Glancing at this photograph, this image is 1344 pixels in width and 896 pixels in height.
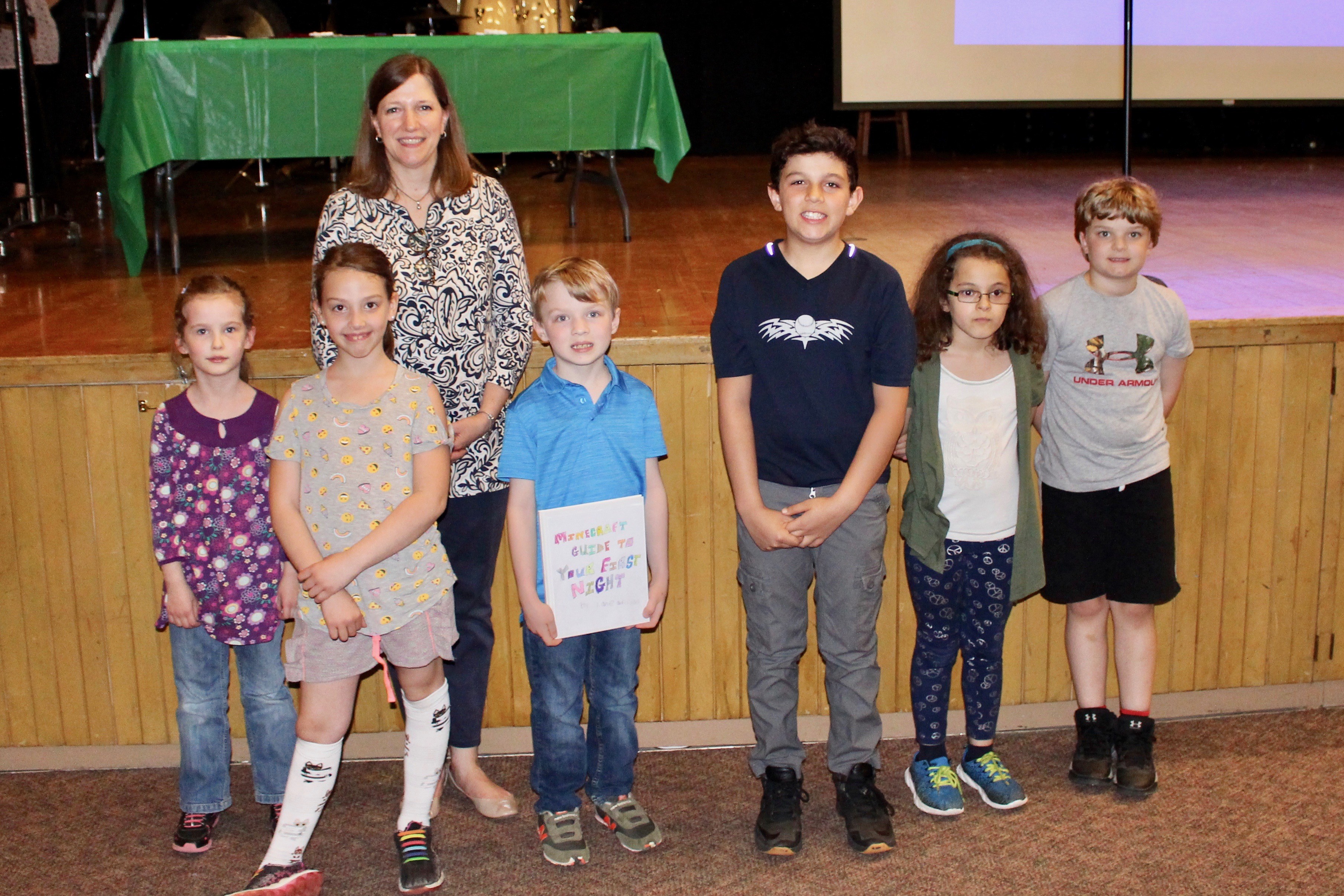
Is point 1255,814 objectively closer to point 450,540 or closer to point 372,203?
point 450,540

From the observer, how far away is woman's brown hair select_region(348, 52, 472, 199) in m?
2.11

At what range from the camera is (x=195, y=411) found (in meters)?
2.15

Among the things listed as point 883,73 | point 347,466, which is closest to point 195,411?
point 347,466

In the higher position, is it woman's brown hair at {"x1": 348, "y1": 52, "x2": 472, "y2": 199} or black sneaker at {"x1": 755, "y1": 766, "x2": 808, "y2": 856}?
woman's brown hair at {"x1": 348, "y1": 52, "x2": 472, "y2": 199}

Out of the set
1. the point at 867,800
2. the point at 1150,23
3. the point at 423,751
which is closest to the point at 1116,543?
the point at 867,800

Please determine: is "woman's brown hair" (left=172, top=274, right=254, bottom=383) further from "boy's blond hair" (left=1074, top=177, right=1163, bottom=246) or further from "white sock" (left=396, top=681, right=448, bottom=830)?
"boy's blond hair" (left=1074, top=177, right=1163, bottom=246)

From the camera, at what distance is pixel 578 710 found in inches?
88.5

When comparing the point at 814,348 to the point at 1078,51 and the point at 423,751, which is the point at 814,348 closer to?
the point at 423,751

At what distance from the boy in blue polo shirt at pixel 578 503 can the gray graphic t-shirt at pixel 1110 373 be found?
808 millimetres

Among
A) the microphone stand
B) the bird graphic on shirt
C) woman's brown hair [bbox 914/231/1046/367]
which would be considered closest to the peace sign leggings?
woman's brown hair [bbox 914/231/1046/367]

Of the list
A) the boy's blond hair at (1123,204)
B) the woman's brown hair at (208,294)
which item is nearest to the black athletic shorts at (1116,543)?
the boy's blond hair at (1123,204)

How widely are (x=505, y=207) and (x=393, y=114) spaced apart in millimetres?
260

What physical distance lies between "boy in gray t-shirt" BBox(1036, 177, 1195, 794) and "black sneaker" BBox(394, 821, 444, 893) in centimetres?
128

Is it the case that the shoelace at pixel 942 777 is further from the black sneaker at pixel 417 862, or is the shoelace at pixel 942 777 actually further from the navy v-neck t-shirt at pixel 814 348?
the black sneaker at pixel 417 862
